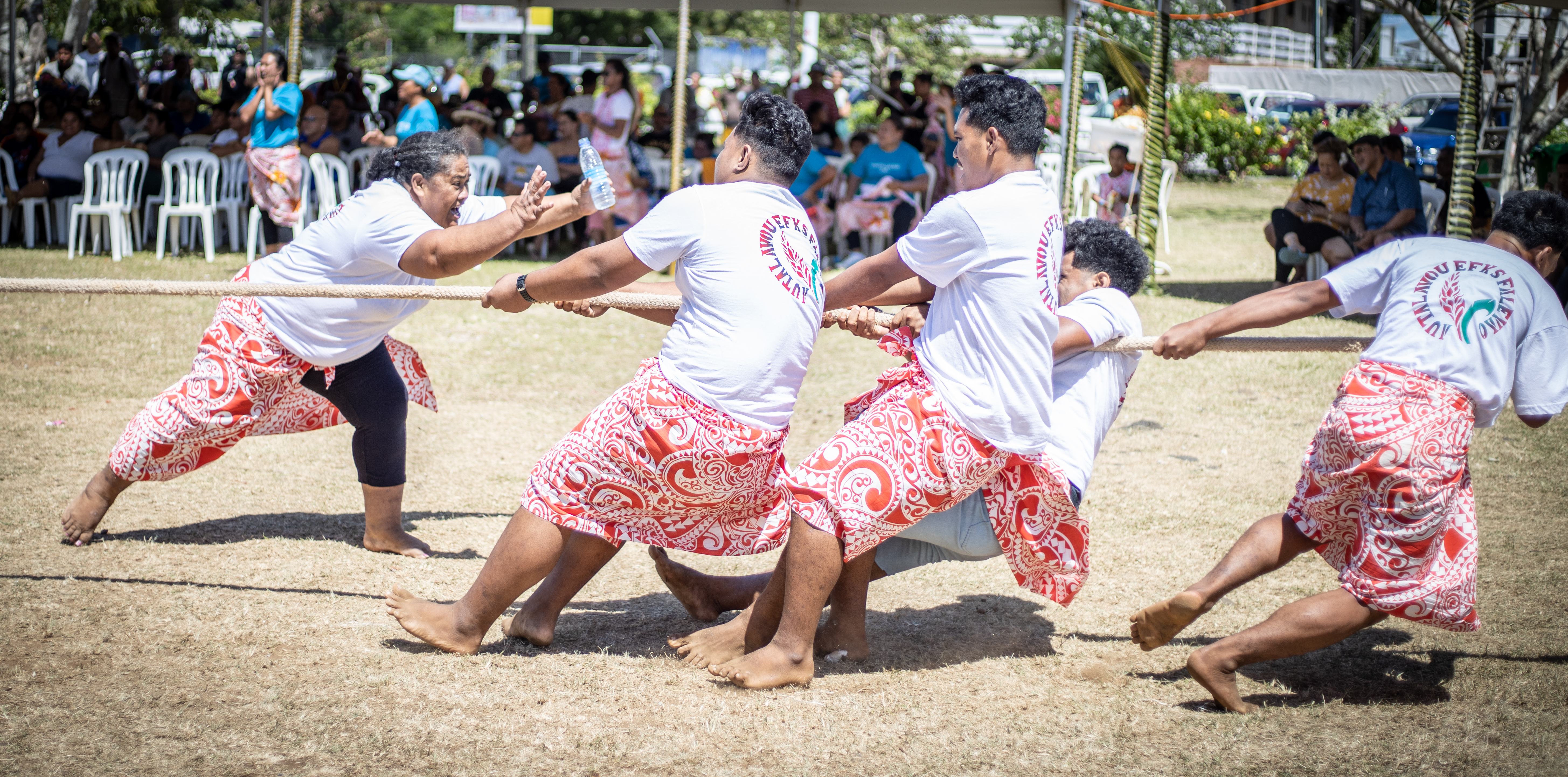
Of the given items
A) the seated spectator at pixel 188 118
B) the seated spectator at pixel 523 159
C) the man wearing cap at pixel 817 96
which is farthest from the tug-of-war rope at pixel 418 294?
the seated spectator at pixel 188 118

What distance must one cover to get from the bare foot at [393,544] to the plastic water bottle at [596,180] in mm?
1951

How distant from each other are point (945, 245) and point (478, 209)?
2113 mm

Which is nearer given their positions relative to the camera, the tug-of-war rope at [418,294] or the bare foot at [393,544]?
the tug-of-war rope at [418,294]

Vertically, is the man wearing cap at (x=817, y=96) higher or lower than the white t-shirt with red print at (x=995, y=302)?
higher

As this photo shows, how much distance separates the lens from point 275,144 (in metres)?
11.1

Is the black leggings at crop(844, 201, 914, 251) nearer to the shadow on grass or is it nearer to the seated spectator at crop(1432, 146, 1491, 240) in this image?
the seated spectator at crop(1432, 146, 1491, 240)

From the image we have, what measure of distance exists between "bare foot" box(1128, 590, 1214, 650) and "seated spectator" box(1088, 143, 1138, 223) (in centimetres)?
973

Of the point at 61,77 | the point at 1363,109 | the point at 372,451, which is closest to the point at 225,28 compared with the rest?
the point at 61,77

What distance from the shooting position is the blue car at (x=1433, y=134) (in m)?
22.1

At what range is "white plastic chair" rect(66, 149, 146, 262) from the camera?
1151 centimetres

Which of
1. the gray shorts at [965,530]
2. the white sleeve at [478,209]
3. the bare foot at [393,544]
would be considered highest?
the white sleeve at [478,209]

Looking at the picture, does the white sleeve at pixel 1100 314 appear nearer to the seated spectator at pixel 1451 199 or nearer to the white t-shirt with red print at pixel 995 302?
the white t-shirt with red print at pixel 995 302

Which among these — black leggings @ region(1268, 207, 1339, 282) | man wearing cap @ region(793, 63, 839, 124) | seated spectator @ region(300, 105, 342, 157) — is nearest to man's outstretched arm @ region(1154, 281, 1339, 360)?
black leggings @ region(1268, 207, 1339, 282)

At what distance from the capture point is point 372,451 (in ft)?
15.7
